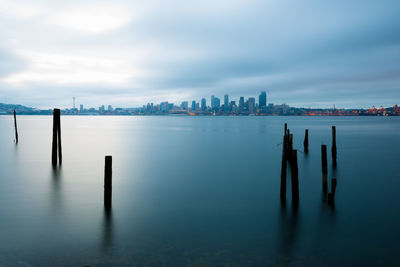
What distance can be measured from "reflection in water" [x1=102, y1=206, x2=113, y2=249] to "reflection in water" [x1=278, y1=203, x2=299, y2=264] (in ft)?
17.0

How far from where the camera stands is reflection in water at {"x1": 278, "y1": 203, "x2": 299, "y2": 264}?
8.66m

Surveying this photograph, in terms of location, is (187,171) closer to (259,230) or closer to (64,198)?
(64,198)

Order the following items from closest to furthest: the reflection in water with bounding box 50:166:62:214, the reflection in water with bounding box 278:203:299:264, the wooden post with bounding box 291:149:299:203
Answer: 1. the reflection in water with bounding box 278:203:299:264
2. the wooden post with bounding box 291:149:299:203
3. the reflection in water with bounding box 50:166:62:214

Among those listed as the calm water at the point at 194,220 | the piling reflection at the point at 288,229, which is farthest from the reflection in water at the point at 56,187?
the piling reflection at the point at 288,229

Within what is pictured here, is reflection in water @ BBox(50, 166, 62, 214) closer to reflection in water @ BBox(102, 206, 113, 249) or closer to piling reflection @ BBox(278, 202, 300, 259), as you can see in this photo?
reflection in water @ BBox(102, 206, 113, 249)

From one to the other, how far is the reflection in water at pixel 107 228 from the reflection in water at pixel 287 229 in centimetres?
518

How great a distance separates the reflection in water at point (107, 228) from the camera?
9047 millimetres

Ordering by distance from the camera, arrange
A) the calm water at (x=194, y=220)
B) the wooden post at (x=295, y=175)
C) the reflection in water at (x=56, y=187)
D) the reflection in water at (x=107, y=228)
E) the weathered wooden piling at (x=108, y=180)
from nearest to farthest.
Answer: the calm water at (x=194, y=220) → the reflection in water at (x=107, y=228) → the weathered wooden piling at (x=108, y=180) → the wooden post at (x=295, y=175) → the reflection in water at (x=56, y=187)

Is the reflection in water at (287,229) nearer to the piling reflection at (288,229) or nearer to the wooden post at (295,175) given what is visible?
the piling reflection at (288,229)

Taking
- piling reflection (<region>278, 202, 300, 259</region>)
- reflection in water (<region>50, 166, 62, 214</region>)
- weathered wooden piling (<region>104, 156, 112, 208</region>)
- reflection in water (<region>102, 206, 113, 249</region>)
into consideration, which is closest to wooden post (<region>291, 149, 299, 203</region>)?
piling reflection (<region>278, 202, 300, 259</region>)

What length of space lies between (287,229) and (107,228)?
6.30 metres

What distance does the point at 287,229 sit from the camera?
33.8 feet

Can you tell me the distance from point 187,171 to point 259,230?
12.0 meters

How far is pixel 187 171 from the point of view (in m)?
21.8
